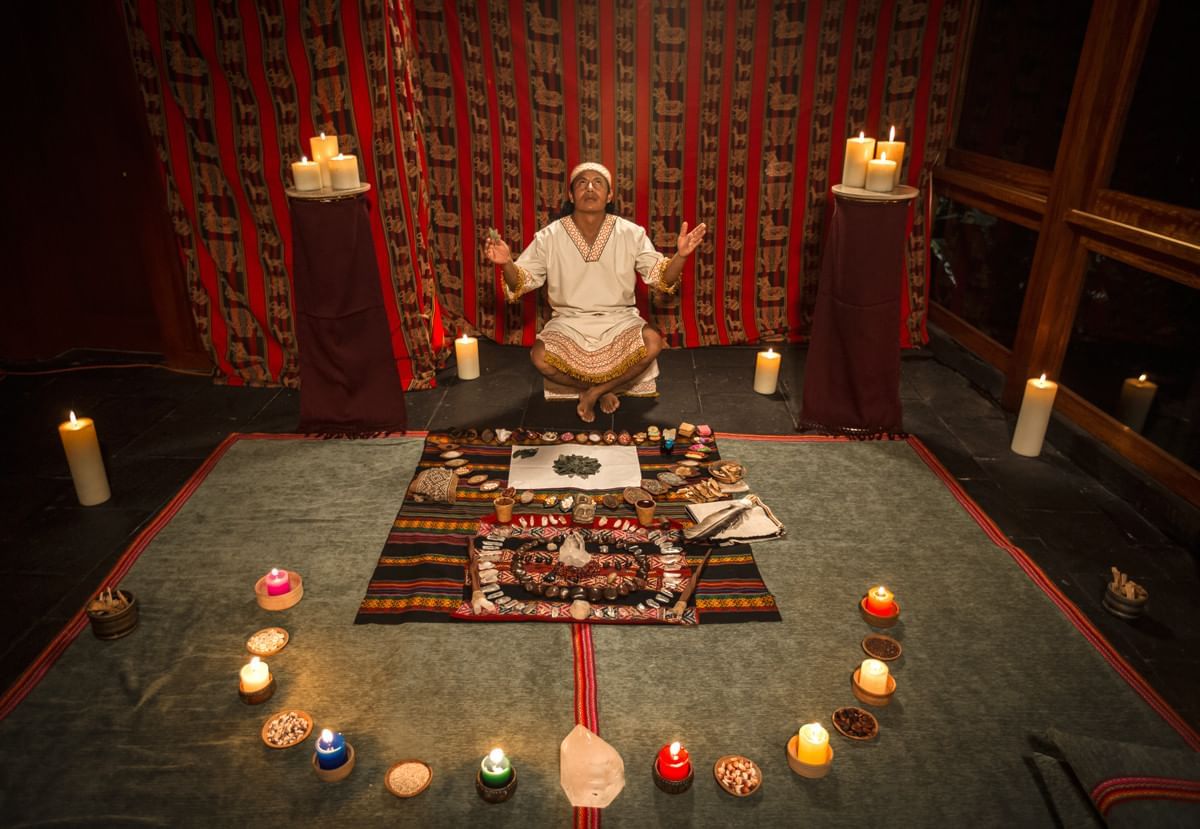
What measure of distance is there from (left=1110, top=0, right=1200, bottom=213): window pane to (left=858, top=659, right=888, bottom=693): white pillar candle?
2.09 m

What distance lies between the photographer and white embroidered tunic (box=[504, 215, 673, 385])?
12.0 feet

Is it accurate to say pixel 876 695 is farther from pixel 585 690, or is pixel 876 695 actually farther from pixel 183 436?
pixel 183 436

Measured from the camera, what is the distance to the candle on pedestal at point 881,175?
3.05 metres

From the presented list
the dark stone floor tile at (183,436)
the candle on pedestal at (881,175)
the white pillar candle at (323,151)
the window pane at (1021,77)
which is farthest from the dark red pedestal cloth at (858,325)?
the dark stone floor tile at (183,436)

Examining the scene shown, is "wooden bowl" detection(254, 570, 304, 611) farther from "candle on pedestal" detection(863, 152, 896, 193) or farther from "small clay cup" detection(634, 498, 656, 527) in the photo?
"candle on pedestal" detection(863, 152, 896, 193)

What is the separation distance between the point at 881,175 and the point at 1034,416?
3.93ft

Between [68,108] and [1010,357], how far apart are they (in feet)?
15.3

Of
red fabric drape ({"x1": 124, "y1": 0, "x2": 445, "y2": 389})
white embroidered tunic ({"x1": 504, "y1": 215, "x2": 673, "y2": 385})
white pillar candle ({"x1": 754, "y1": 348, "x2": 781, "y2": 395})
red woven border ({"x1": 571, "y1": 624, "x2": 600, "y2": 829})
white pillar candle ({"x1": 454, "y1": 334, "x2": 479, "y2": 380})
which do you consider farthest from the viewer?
white pillar candle ({"x1": 454, "y1": 334, "x2": 479, "y2": 380})

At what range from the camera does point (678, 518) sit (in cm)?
291

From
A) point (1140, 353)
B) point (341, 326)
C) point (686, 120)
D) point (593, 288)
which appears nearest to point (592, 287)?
point (593, 288)

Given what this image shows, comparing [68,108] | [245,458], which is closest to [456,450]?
[245,458]

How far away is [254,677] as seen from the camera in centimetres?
208

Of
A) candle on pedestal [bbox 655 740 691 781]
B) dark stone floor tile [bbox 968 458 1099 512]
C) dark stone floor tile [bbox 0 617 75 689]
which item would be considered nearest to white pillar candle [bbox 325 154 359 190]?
dark stone floor tile [bbox 0 617 75 689]

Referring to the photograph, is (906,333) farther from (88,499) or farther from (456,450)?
(88,499)
